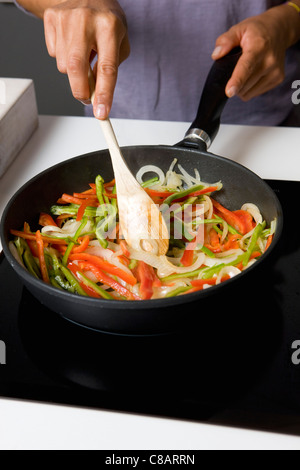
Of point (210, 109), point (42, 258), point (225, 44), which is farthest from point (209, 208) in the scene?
point (225, 44)

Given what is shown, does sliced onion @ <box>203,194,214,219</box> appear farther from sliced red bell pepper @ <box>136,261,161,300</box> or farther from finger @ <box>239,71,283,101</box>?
finger @ <box>239,71,283,101</box>

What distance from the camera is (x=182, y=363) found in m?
0.81

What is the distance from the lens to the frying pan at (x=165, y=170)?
2.43 ft

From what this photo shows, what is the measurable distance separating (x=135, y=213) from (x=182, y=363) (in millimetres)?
321

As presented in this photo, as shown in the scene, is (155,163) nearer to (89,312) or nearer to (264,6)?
(89,312)

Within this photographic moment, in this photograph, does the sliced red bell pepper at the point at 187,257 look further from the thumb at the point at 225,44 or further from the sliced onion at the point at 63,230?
the thumb at the point at 225,44

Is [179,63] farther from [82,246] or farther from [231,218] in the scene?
[82,246]

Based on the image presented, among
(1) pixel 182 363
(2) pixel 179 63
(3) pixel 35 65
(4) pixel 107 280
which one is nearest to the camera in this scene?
(1) pixel 182 363

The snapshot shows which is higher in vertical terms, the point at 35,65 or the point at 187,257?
the point at 35,65

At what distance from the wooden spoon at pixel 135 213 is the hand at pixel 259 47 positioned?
38 cm

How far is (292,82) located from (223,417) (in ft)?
4.15

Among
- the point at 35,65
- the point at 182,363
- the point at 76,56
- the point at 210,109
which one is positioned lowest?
the point at 182,363

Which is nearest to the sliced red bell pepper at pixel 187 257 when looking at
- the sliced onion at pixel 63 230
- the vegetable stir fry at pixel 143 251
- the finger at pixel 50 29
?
the vegetable stir fry at pixel 143 251

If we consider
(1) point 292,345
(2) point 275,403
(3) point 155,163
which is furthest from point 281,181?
(2) point 275,403
